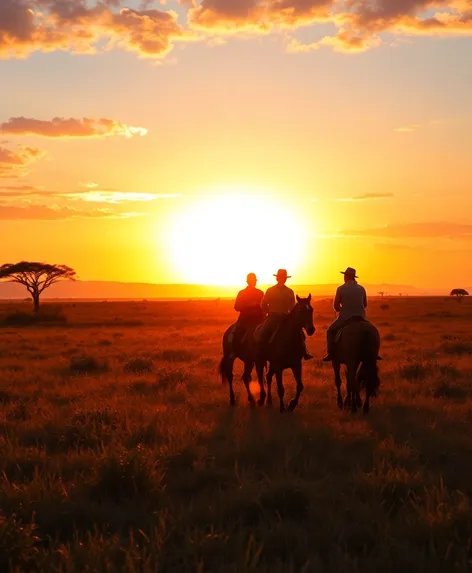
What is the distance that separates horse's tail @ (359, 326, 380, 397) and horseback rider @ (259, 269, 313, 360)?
1.75 meters

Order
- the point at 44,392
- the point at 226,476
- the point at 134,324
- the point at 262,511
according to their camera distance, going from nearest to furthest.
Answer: the point at 262,511, the point at 226,476, the point at 44,392, the point at 134,324

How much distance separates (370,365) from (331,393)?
2968 mm

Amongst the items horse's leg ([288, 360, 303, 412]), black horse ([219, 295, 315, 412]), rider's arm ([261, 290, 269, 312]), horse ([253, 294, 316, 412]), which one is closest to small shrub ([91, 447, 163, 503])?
horse's leg ([288, 360, 303, 412])

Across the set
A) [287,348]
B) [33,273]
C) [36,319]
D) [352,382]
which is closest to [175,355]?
[287,348]

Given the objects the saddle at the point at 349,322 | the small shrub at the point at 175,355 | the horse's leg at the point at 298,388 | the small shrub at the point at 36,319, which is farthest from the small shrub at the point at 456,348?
the small shrub at the point at 36,319

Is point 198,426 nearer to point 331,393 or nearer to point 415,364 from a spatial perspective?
point 331,393

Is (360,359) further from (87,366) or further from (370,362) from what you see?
(87,366)

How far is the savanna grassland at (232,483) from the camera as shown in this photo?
18.9 ft

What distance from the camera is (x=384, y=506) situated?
277 inches

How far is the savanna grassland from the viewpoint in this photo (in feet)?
18.9

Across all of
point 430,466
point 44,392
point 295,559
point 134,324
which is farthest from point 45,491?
point 134,324

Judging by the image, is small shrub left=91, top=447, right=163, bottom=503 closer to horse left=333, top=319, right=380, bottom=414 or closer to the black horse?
the black horse

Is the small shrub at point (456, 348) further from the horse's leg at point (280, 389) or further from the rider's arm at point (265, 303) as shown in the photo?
the horse's leg at point (280, 389)

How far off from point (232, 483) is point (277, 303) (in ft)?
21.5
